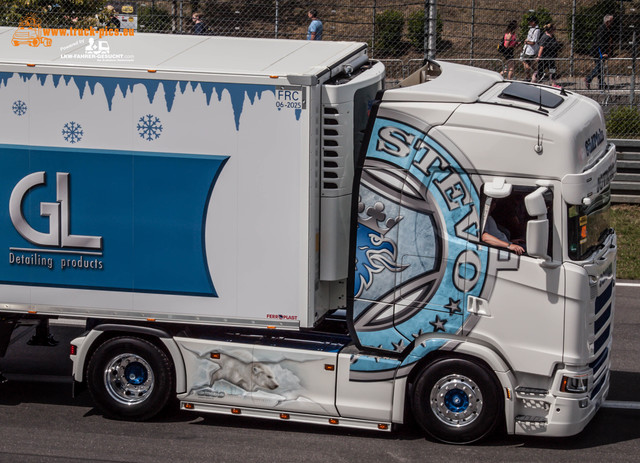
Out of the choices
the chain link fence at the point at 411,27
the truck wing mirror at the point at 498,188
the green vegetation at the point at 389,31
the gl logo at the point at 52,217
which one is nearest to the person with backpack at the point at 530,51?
the chain link fence at the point at 411,27

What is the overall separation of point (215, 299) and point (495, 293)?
2496 mm

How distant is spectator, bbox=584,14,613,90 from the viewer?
16734 millimetres

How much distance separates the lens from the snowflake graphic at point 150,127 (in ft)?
28.9

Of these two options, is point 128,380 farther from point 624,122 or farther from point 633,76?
point 633,76

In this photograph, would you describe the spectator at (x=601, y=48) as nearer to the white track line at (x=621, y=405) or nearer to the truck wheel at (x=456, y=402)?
the white track line at (x=621, y=405)

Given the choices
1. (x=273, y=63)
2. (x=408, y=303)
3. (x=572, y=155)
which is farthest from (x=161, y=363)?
(x=572, y=155)

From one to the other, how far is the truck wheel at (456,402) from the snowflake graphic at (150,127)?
3193 millimetres

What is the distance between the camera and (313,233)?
8742 mm

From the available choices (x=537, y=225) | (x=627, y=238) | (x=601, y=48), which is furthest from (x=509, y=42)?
(x=537, y=225)

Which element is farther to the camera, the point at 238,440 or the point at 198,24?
the point at 198,24

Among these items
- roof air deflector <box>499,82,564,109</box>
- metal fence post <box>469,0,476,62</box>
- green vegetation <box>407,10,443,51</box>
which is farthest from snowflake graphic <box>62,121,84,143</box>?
metal fence post <box>469,0,476,62</box>

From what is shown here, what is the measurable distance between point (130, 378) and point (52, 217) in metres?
1.71

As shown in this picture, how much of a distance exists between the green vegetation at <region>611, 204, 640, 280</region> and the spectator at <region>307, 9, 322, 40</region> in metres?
5.97

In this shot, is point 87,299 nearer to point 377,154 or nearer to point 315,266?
point 315,266
